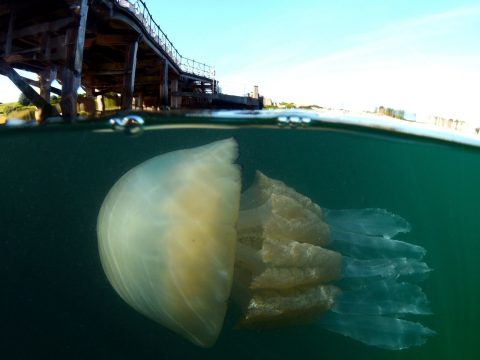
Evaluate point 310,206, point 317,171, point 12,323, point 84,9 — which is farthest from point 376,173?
point 84,9

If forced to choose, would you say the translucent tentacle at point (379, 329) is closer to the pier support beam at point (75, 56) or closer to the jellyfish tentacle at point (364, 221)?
the jellyfish tentacle at point (364, 221)

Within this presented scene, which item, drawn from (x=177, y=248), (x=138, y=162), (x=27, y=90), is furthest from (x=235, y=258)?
(x=27, y=90)

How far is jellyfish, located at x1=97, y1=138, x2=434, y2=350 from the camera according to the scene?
10.7 feet

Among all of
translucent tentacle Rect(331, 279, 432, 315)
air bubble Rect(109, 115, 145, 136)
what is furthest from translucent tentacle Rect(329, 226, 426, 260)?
air bubble Rect(109, 115, 145, 136)

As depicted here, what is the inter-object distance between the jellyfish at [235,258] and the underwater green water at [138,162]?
52cm

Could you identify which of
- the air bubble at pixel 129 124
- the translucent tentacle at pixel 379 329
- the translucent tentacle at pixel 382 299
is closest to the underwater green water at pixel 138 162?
the air bubble at pixel 129 124

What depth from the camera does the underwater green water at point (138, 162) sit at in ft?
15.7

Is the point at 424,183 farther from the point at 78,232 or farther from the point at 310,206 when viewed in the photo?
the point at 78,232

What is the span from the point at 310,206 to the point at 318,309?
34.2 inches

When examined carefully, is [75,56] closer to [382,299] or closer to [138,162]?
[138,162]

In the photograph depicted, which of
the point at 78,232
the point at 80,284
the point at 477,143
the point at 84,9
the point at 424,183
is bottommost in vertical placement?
the point at 80,284

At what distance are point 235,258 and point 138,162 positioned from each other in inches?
81.4

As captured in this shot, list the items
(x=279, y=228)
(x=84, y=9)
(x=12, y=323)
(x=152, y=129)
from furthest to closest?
(x=84, y=9) < (x=152, y=129) < (x=12, y=323) < (x=279, y=228)

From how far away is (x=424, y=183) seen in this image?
6.32 metres
